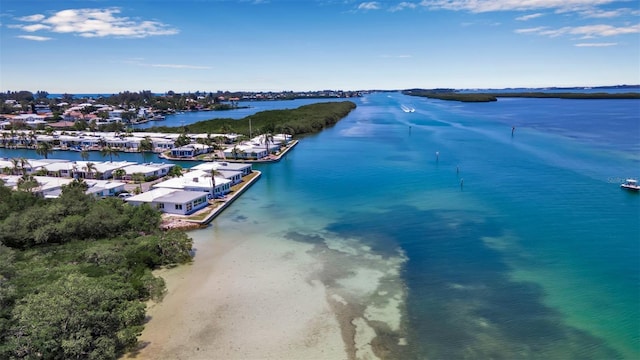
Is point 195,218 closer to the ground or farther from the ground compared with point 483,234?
farther from the ground

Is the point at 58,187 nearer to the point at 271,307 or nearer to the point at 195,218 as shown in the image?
the point at 195,218

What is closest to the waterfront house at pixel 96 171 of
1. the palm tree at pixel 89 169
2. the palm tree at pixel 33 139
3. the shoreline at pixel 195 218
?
the palm tree at pixel 89 169

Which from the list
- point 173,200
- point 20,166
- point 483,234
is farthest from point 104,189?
point 483,234

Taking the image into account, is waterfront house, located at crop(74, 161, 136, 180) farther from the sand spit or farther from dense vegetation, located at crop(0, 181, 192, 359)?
the sand spit

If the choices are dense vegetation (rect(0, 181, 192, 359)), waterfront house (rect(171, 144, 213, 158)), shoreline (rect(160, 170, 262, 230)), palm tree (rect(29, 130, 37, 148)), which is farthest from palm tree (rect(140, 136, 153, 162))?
dense vegetation (rect(0, 181, 192, 359))

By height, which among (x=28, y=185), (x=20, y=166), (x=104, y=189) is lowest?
(x=104, y=189)

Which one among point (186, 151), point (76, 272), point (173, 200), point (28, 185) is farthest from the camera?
point (186, 151)
